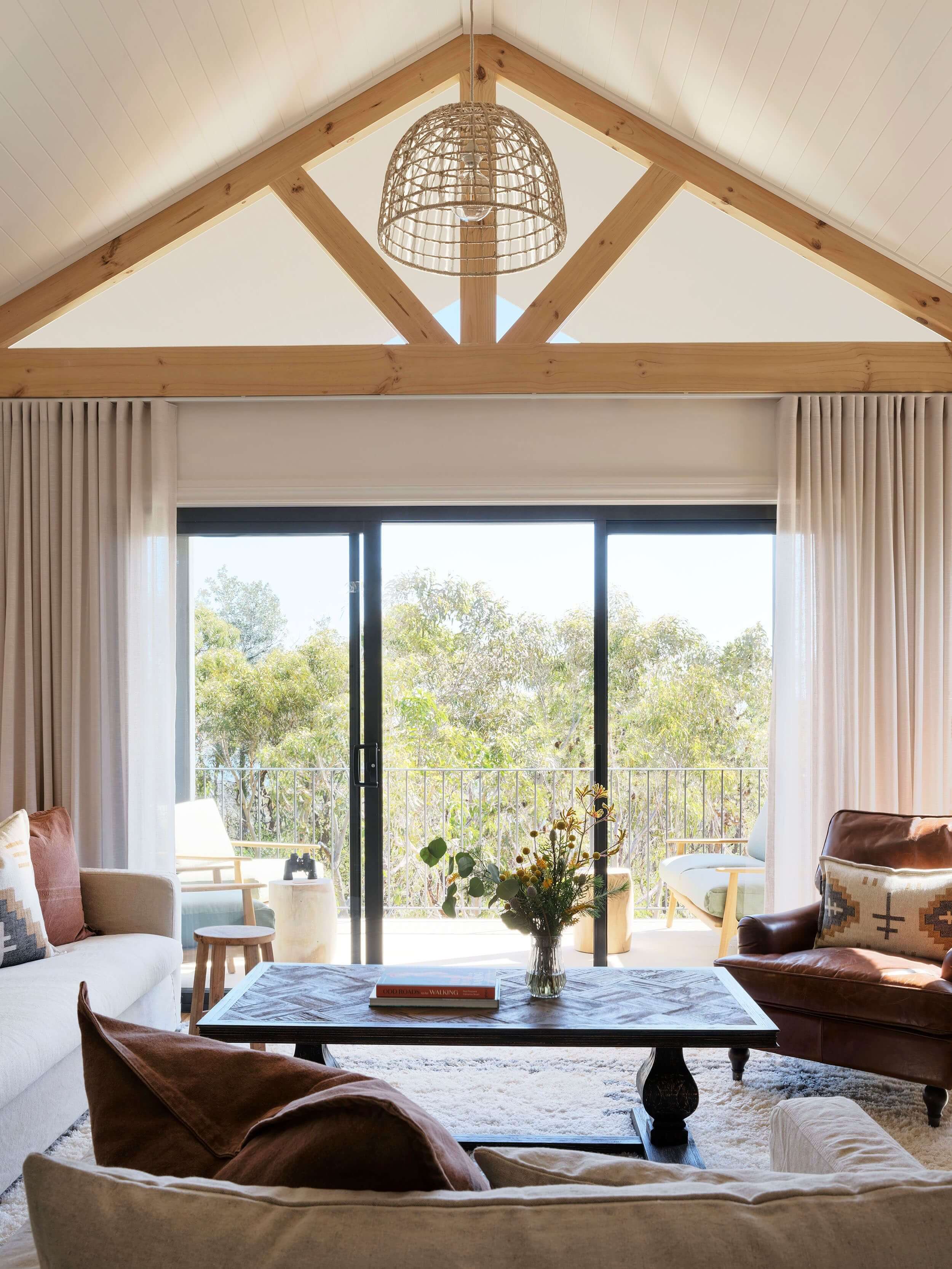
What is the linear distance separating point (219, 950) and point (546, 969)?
148cm

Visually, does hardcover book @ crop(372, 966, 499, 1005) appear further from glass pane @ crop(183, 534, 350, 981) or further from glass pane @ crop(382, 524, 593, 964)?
glass pane @ crop(382, 524, 593, 964)

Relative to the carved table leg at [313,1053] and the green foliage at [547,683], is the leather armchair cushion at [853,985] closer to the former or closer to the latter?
the green foliage at [547,683]

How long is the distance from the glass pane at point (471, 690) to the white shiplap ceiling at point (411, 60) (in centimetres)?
172

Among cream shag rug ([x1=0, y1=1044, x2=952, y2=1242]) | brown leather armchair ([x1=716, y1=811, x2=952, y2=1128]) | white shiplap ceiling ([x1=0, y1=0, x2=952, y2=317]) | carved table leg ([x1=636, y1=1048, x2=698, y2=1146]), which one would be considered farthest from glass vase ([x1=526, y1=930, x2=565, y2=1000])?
white shiplap ceiling ([x1=0, y1=0, x2=952, y2=317])

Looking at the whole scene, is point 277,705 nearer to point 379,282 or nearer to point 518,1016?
point 379,282

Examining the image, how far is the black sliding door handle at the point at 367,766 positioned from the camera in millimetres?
4625

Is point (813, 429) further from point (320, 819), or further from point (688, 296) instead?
point (320, 819)

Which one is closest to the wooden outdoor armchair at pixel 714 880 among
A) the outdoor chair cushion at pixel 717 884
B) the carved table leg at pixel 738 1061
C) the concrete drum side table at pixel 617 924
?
the outdoor chair cushion at pixel 717 884

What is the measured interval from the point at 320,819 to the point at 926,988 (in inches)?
100

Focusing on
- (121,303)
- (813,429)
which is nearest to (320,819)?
(121,303)

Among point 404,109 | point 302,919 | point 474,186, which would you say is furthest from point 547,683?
point 474,186

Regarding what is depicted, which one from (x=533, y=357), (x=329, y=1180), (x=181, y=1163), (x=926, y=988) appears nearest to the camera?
(x=329, y=1180)

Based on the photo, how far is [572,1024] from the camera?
2695 mm

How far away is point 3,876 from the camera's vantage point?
328cm
